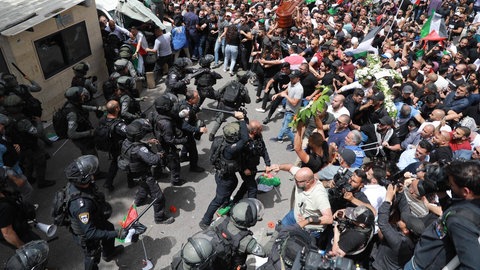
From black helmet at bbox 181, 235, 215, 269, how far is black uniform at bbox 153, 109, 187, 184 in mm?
2877

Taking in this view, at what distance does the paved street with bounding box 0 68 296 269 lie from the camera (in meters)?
4.93

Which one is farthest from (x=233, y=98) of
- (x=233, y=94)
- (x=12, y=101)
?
(x=12, y=101)

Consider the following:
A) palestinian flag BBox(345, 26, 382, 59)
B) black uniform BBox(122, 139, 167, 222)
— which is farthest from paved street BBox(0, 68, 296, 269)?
palestinian flag BBox(345, 26, 382, 59)

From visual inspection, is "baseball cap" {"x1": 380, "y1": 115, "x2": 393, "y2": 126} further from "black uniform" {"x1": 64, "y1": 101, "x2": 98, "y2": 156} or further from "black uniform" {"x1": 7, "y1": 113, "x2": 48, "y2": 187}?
"black uniform" {"x1": 7, "y1": 113, "x2": 48, "y2": 187}

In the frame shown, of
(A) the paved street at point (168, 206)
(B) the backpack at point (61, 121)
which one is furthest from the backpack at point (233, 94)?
(B) the backpack at point (61, 121)

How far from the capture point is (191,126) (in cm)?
616

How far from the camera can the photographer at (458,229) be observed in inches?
95.6

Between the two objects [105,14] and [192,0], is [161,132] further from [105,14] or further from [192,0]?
[192,0]

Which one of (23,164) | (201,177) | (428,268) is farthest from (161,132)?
(428,268)

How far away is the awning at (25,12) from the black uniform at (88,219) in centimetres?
407

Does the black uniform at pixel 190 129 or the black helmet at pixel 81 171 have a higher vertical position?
the black helmet at pixel 81 171

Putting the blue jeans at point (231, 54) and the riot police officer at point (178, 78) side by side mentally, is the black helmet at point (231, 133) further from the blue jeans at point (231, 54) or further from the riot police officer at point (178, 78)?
the blue jeans at point (231, 54)

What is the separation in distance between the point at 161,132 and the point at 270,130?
3.28 m

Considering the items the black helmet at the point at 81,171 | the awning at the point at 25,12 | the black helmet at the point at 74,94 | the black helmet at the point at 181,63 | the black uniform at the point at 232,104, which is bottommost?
the black uniform at the point at 232,104
